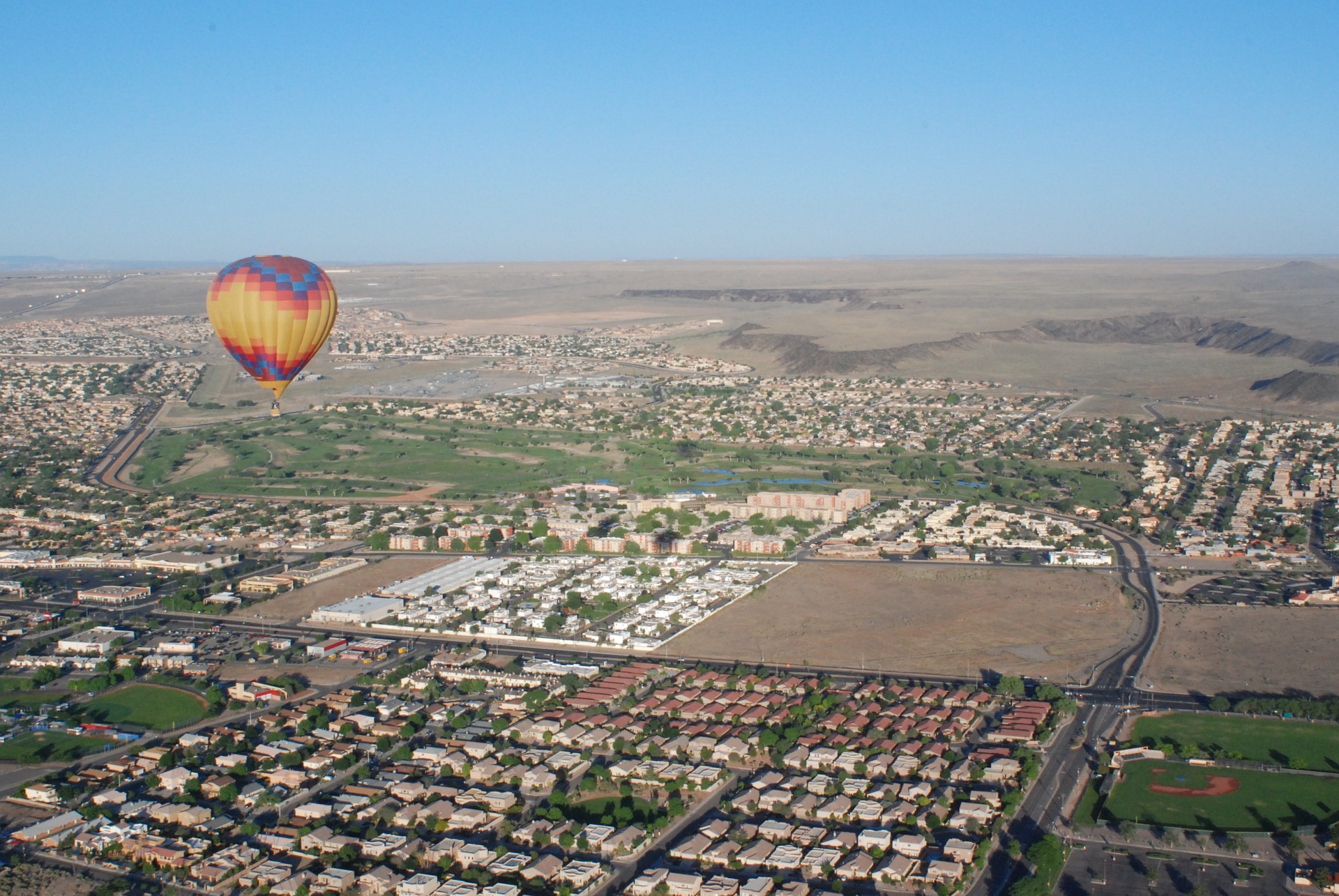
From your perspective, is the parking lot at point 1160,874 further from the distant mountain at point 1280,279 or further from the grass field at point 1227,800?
the distant mountain at point 1280,279

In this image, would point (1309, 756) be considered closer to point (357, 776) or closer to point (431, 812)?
point (431, 812)

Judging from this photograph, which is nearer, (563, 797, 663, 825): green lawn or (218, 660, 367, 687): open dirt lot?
(563, 797, 663, 825): green lawn

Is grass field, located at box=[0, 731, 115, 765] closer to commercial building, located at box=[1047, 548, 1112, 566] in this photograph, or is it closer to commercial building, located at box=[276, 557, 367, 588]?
commercial building, located at box=[276, 557, 367, 588]

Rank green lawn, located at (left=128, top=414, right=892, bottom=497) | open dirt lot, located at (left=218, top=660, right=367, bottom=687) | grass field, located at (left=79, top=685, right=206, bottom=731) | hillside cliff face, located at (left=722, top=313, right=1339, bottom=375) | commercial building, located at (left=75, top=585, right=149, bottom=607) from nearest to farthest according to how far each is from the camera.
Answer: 1. grass field, located at (left=79, top=685, right=206, bottom=731)
2. open dirt lot, located at (left=218, top=660, right=367, bottom=687)
3. commercial building, located at (left=75, top=585, right=149, bottom=607)
4. green lawn, located at (left=128, top=414, right=892, bottom=497)
5. hillside cliff face, located at (left=722, top=313, right=1339, bottom=375)

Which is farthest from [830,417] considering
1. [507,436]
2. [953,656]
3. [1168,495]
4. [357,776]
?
[357,776]

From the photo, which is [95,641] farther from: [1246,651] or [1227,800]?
[1246,651]

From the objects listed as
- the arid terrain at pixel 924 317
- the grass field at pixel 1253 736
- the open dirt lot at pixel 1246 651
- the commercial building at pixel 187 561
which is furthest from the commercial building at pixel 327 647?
the arid terrain at pixel 924 317

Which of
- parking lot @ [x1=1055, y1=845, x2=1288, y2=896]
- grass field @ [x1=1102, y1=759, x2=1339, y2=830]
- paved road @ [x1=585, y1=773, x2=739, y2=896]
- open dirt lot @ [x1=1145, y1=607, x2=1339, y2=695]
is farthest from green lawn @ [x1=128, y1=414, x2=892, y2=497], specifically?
parking lot @ [x1=1055, y1=845, x2=1288, y2=896]
